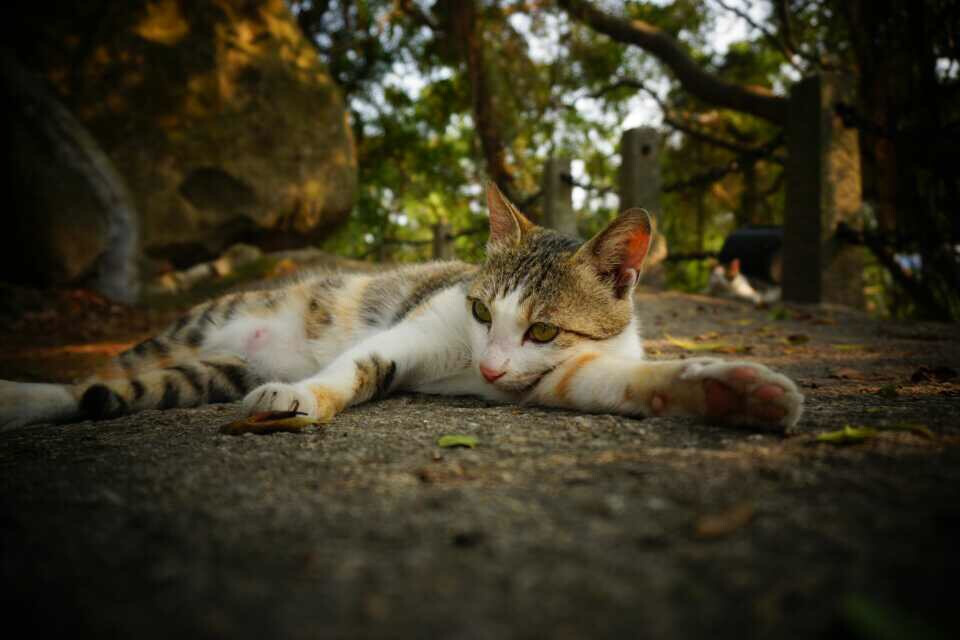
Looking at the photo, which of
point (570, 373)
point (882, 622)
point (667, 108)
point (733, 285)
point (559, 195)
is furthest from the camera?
point (667, 108)

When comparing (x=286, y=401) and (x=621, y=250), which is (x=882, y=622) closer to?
(x=286, y=401)

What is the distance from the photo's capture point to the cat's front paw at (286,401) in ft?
5.51

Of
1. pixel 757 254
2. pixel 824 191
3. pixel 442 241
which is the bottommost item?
pixel 757 254

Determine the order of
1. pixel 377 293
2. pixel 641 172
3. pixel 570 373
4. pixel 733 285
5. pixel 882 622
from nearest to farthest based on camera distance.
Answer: pixel 882 622, pixel 570 373, pixel 377 293, pixel 641 172, pixel 733 285

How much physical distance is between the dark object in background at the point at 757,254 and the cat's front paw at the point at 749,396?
7.11m

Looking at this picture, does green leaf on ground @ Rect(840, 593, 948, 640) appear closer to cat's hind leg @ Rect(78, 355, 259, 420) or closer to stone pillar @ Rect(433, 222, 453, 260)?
cat's hind leg @ Rect(78, 355, 259, 420)

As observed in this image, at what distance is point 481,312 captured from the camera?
2199mm

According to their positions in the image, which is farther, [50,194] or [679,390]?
[50,194]

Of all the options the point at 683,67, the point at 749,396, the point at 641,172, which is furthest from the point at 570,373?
the point at 683,67

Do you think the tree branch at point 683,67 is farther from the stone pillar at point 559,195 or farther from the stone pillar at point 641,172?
the stone pillar at point 559,195

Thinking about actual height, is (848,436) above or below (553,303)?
below

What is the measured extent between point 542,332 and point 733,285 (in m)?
6.20

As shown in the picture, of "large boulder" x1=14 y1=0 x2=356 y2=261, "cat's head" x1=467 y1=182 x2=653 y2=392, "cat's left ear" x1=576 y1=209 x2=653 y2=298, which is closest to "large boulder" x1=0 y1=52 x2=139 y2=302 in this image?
"large boulder" x1=14 y1=0 x2=356 y2=261

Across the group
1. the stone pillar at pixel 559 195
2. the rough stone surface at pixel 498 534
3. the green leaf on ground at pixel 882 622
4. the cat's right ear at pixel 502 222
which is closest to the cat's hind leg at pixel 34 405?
the rough stone surface at pixel 498 534
